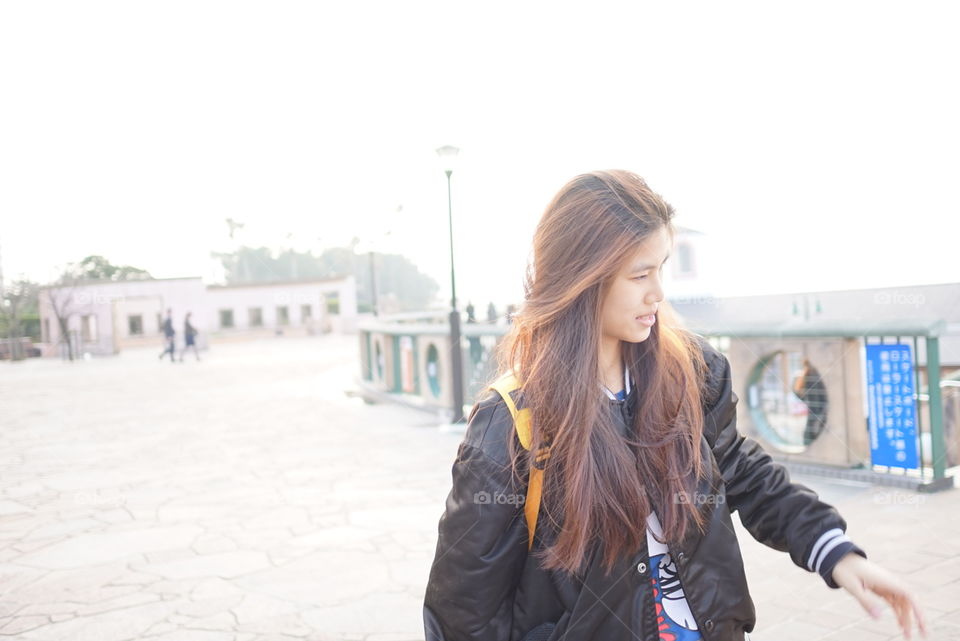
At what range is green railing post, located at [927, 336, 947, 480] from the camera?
491cm

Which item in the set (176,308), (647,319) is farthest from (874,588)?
(176,308)

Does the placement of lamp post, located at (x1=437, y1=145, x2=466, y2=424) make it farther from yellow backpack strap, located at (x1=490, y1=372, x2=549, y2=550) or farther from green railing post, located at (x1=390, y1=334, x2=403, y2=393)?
yellow backpack strap, located at (x1=490, y1=372, x2=549, y2=550)

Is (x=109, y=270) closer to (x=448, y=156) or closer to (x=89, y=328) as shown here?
(x=89, y=328)

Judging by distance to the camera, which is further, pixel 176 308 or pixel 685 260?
pixel 685 260

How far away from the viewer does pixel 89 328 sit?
34.7 meters

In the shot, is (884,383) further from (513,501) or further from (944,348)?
(944,348)

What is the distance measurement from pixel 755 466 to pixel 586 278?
61cm

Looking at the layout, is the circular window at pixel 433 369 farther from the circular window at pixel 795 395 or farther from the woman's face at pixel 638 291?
the woman's face at pixel 638 291

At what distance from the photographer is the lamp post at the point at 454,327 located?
28.1 ft

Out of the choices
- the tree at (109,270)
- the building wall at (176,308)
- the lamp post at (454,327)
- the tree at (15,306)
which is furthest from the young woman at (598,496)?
the tree at (109,270)

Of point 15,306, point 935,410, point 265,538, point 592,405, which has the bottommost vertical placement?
point 265,538

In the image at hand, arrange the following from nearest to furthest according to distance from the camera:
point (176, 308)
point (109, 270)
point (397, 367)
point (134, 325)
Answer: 1. point (397, 367)
2. point (176, 308)
3. point (134, 325)
4. point (109, 270)

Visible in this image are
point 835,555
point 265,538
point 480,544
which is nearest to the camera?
point 480,544

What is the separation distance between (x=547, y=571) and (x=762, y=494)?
519 millimetres
